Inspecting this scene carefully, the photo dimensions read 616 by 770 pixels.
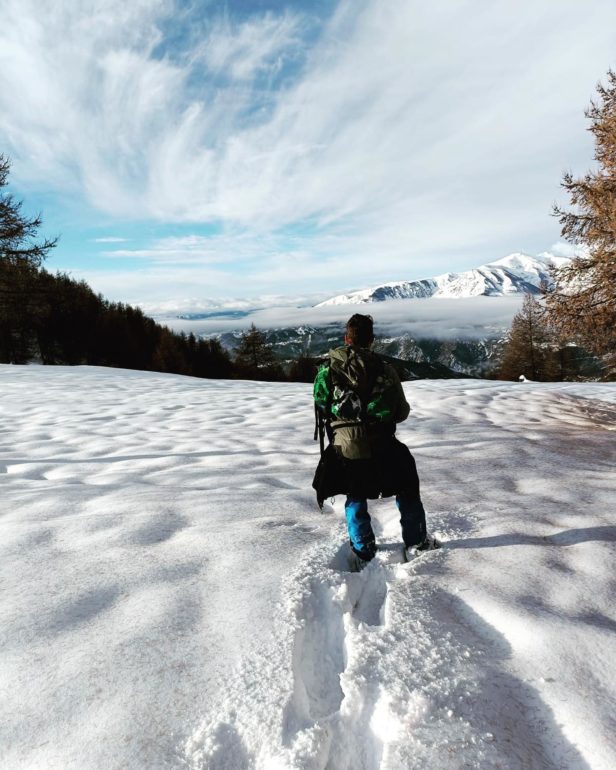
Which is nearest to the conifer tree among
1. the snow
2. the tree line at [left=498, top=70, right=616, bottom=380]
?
the tree line at [left=498, top=70, right=616, bottom=380]

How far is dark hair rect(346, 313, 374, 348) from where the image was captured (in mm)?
3273

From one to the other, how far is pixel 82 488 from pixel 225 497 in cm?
167

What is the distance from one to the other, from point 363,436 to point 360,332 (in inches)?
32.0

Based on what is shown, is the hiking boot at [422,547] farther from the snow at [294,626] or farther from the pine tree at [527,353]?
the pine tree at [527,353]

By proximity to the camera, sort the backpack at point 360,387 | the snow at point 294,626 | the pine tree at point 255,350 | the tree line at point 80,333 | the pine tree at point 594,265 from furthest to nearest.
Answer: the pine tree at point 255,350, the tree line at point 80,333, the pine tree at point 594,265, the backpack at point 360,387, the snow at point 294,626

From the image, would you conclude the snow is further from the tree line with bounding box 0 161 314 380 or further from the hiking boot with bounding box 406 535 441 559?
the tree line with bounding box 0 161 314 380

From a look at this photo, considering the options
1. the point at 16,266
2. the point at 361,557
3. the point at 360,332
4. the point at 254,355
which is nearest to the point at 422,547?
the point at 361,557

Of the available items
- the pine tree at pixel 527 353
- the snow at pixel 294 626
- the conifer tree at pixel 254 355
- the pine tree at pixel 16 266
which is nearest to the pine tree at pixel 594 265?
the snow at pixel 294 626

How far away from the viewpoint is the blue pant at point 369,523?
10.7ft

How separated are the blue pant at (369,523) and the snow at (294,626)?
168 mm

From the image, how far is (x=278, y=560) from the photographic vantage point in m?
3.20

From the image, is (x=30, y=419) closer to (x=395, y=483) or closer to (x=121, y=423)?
(x=121, y=423)

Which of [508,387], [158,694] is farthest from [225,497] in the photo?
[508,387]

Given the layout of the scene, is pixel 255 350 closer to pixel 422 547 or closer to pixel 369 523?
pixel 422 547
